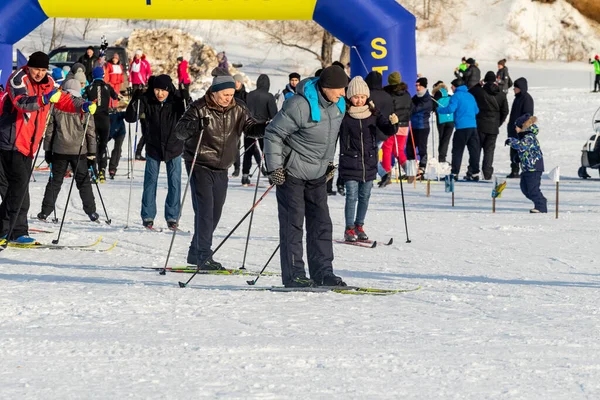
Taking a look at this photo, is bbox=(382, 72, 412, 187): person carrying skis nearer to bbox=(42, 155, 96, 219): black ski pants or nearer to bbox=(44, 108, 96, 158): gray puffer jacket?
bbox=(42, 155, 96, 219): black ski pants

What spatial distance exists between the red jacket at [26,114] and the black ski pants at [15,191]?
8 cm

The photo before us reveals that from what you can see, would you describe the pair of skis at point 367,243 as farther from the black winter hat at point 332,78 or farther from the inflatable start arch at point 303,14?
the inflatable start arch at point 303,14

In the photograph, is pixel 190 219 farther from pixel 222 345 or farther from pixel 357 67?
pixel 222 345

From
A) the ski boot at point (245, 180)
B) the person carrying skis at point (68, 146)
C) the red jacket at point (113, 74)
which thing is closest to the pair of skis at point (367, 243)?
the person carrying skis at point (68, 146)

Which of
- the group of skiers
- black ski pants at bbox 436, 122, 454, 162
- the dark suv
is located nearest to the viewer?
the group of skiers

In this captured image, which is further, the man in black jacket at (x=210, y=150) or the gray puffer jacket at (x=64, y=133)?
the gray puffer jacket at (x=64, y=133)

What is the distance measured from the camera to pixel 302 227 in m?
7.27

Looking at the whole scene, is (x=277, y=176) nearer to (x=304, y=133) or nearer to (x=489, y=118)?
(x=304, y=133)

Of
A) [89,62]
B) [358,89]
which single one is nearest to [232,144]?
[358,89]

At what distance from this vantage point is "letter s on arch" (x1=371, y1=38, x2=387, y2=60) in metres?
16.0

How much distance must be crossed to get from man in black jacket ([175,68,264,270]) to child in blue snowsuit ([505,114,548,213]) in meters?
5.21

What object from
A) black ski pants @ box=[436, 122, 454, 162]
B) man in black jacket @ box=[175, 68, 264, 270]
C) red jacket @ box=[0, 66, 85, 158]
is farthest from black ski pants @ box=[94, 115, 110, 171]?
man in black jacket @ box=[175, 68, 264, 270]

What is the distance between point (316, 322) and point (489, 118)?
11.9 metres

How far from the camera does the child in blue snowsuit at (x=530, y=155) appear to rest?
42.1 feet
